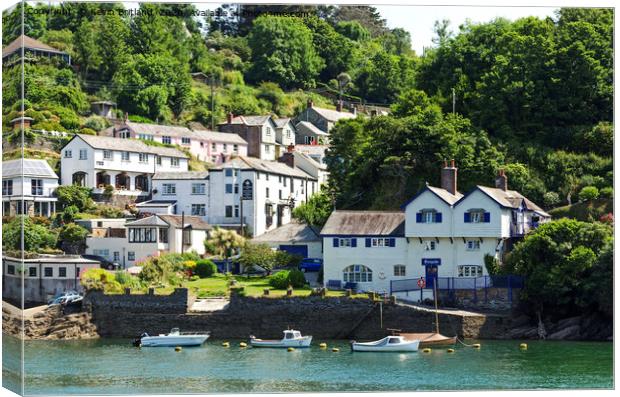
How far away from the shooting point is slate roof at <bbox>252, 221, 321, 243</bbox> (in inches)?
1855

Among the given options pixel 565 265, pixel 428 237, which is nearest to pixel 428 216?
pixel 428 237

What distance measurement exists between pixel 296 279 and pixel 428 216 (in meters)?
4.35

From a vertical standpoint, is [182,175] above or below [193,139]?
below

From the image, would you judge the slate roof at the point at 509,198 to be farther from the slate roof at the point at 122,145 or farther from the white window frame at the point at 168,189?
the slate roof at the point at 122,145

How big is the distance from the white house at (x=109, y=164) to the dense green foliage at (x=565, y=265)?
18.9m

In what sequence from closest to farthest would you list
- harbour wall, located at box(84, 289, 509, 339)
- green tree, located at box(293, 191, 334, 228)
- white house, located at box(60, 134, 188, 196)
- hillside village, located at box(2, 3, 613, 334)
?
harbour wall, located at box(84, 289, 509, 339)
hillside village, located at box(2, 3, 613, 334)
green tree, located at box(293, 191, 334, 228)
white house, located at box(60, 134, 188, 196)

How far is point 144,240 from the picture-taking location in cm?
4712

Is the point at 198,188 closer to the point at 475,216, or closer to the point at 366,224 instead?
the point at 366,224

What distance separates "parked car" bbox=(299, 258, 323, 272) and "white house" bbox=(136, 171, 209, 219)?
7.06m

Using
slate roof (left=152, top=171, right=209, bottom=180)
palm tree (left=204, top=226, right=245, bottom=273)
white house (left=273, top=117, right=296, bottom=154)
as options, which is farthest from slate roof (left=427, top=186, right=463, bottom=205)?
white house (left=273, top=117, right=296, bottom=154)

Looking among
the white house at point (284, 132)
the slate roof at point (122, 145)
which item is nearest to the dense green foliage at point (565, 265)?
the slate roof at point (122, 145)

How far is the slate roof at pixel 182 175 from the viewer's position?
52.9 metres

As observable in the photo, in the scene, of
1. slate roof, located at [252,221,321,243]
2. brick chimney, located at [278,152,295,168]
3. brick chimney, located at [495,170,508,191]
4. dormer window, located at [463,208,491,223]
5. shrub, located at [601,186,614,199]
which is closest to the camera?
dormer window, located at [463,208,491,223]

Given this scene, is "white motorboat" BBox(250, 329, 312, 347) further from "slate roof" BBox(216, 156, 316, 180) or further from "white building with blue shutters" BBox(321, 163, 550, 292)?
"slate roof" BBox(216, 156, 316, 180)
